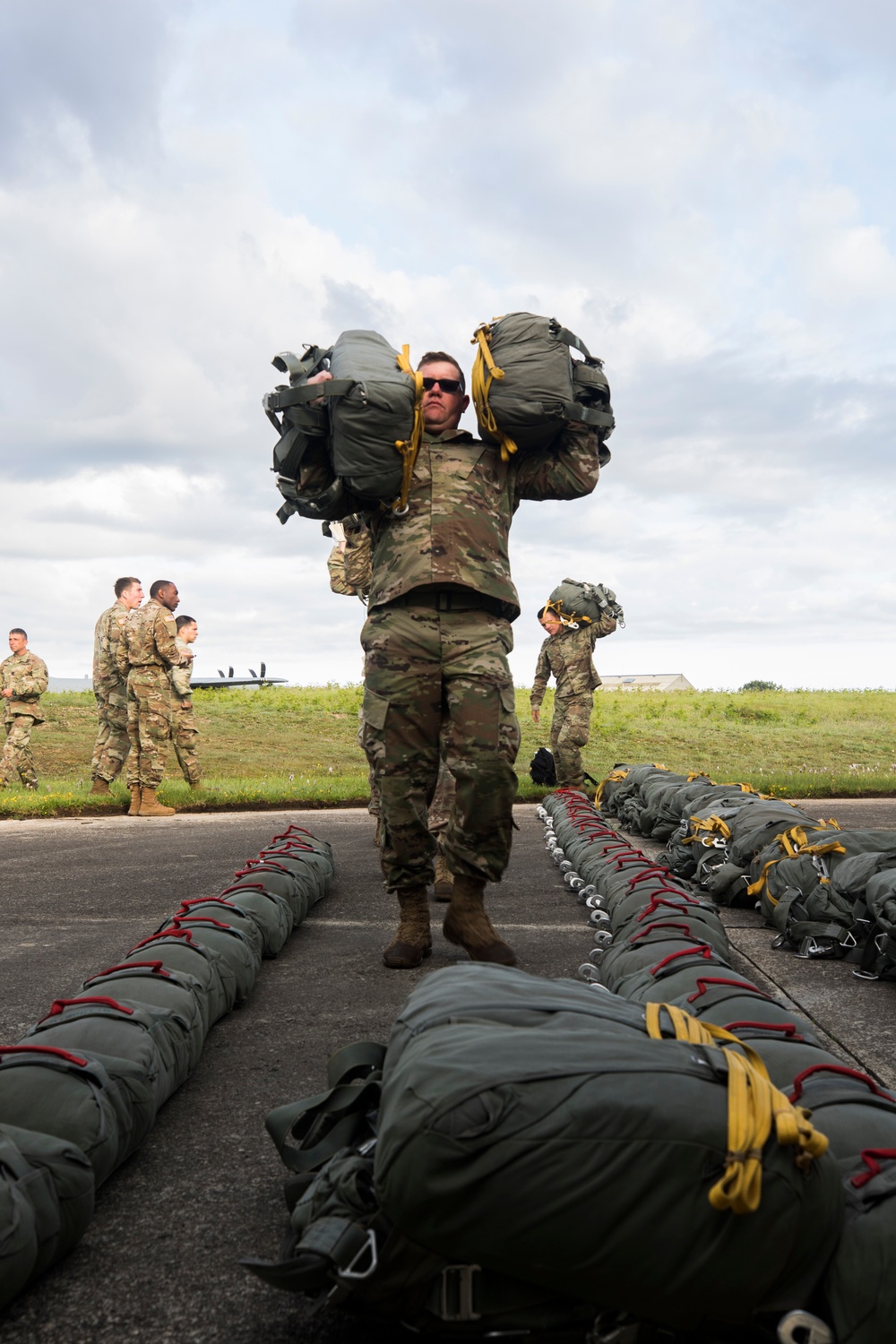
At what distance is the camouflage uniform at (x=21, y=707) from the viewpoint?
A: 44.9ft

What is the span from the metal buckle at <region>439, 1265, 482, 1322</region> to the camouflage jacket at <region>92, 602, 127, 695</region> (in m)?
10.6

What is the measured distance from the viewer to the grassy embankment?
35.8 feet

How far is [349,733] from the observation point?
61.6 ft

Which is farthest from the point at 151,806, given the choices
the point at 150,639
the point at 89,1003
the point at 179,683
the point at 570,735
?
the point at 89,1003

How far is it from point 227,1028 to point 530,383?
8.57 feet

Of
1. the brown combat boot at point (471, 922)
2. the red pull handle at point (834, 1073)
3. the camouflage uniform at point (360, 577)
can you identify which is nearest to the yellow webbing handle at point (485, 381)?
the brown combat boot at point (471, 922)

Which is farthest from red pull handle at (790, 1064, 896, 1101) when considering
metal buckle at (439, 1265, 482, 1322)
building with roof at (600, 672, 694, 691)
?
building with roof at (600, 672, 694, 691)

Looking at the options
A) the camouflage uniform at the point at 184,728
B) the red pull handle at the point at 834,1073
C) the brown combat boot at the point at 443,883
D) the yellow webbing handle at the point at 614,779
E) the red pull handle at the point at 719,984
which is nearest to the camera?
the red pull handle at the point at 834,1073

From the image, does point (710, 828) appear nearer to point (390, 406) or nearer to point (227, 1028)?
point (390, 406)

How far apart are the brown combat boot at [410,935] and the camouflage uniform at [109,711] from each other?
894cm

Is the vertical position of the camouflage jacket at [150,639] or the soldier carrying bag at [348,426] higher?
the soldier carrying bag at [348,426]

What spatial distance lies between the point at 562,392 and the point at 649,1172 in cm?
305

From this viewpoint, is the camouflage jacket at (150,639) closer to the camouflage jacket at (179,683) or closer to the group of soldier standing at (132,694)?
the group of soldier standing at (132,694)

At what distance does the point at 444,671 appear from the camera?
3824mm
